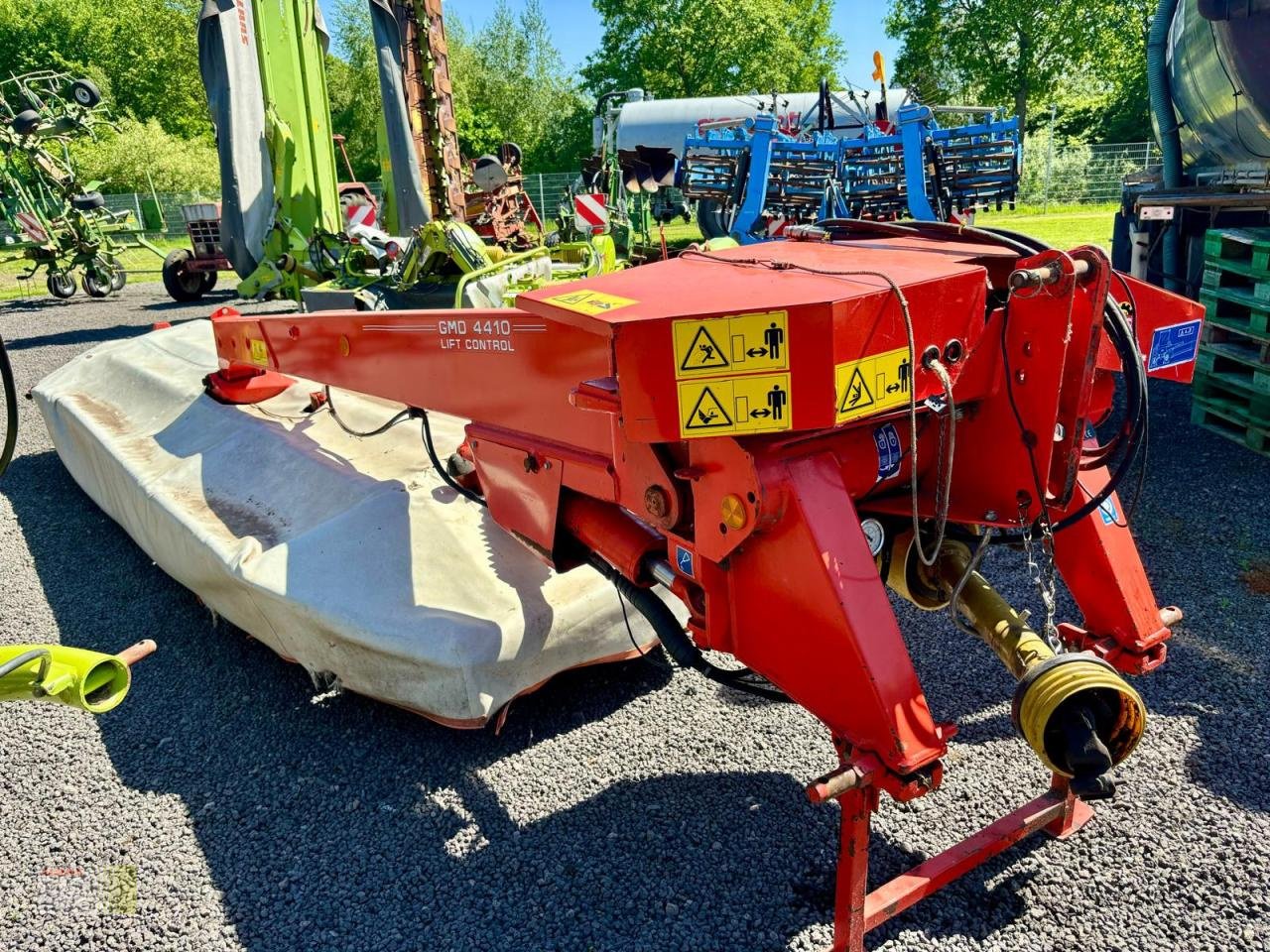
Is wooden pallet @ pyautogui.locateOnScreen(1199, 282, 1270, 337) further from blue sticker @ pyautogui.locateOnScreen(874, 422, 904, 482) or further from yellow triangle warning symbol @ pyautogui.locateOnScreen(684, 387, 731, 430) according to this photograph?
yellow triangle warning symbol @ pyautogui.locateOnScreen(684, 387, 731, 430)

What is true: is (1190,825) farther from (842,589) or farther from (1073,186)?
(1073,186)

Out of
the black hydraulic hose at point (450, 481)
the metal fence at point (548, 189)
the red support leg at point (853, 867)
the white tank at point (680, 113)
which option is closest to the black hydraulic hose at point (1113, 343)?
the red support leg at point (853, 867)

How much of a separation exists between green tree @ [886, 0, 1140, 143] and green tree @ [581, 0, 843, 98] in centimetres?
459

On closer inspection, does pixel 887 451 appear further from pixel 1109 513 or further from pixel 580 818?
pixel 580 818

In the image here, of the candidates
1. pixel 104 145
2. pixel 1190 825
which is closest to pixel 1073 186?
pixel 1190 825

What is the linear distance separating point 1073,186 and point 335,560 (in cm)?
2608

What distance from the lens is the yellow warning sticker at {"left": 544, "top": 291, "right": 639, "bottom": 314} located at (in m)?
1.88

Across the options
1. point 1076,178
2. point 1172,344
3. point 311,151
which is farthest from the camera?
point 1076,178

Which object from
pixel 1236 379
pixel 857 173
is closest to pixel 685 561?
pixel 1236 379

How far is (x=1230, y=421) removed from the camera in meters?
5.36

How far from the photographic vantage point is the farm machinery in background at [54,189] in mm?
12586

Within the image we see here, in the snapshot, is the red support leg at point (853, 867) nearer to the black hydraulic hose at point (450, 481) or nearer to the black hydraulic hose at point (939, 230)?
the black hydraulic hose at point (939, 230)

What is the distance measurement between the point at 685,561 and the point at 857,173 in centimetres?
592

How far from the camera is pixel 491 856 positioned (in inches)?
92.0
